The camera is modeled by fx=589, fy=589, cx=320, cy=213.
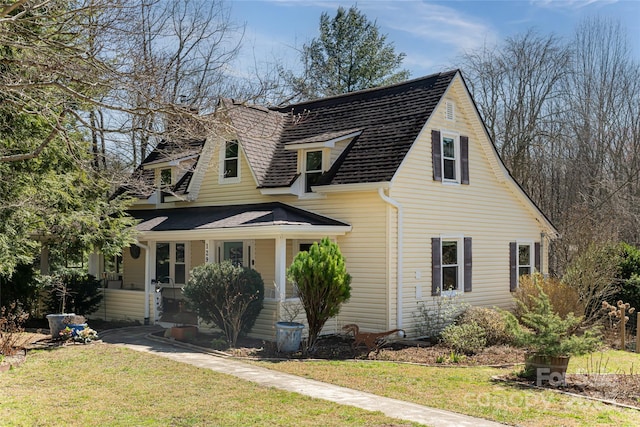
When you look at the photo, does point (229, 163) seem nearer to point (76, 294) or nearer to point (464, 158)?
point (76, 294)

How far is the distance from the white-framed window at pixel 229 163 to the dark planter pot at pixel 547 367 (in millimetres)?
11180

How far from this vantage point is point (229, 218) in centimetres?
1670

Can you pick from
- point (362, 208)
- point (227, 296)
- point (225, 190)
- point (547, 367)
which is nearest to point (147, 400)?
point (227, 296)

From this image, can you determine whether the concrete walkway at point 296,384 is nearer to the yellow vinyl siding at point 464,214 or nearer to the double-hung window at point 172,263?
the double-hung window at point 172,263

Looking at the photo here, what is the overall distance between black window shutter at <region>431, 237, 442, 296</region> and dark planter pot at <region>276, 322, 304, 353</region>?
15.6 ft

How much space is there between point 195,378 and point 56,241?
368 inches

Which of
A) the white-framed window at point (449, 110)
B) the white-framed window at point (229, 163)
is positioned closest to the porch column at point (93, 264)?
the white-framed window at point (229, 163)

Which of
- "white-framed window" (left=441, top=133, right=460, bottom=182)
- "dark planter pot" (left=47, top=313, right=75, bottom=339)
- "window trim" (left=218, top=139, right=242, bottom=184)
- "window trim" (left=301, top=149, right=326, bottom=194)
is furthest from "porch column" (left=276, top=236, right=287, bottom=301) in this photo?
"white-framed window" (left=441, top=133, right=460, bottom=182)

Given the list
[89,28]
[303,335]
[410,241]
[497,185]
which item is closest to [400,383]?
[303,335]

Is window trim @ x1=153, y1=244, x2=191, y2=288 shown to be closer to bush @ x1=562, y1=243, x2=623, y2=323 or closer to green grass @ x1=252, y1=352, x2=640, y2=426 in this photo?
green grass @ x1=252, y1=352, x2=640, y2=426

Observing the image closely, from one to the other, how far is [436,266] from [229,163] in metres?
7.45

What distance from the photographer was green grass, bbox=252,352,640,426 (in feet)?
26.6

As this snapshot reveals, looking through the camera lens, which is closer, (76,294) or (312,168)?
(312,168)

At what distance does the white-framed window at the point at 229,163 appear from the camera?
61.8 ft
